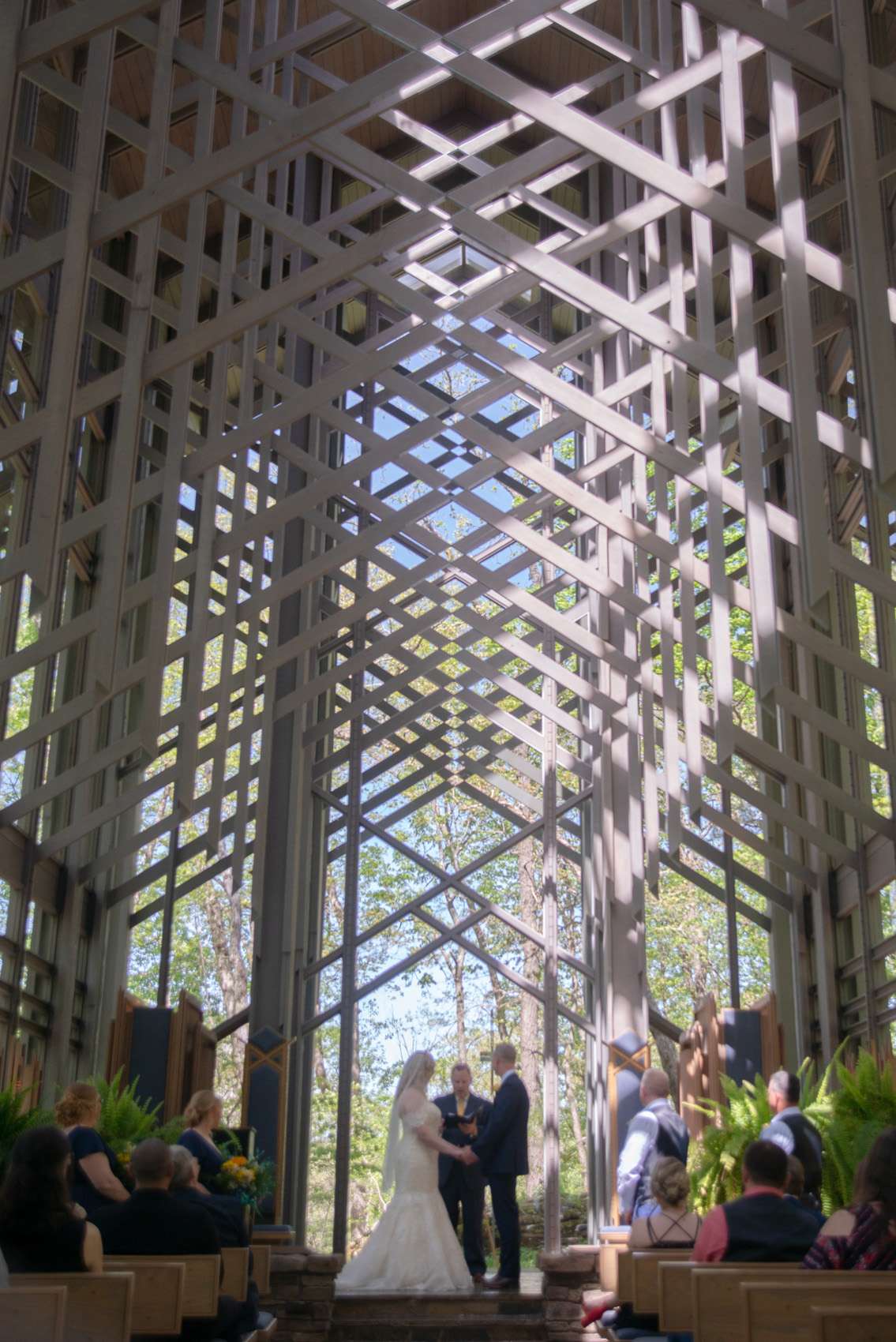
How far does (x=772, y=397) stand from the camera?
6809 mm

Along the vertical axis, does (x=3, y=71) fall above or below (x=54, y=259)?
above

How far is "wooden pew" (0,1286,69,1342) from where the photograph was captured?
3.26 metres

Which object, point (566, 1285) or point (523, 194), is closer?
point (523, 194)

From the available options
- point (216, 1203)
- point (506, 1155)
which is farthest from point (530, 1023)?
point (216, 1203)

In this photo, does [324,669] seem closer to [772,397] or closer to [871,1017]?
[871,1017]

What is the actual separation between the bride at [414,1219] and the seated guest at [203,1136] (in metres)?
2.33

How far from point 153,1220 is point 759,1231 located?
1.90 m

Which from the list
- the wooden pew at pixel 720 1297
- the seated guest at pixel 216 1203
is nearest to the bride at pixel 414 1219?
the seated guest at pixel 216 1203

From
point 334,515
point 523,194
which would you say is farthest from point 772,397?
point 334,515

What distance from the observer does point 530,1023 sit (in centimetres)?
2052

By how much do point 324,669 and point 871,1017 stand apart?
6.39 meters

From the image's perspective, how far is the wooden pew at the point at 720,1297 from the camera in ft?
12.2

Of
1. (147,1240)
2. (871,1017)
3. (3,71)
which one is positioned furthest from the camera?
(871,1017)

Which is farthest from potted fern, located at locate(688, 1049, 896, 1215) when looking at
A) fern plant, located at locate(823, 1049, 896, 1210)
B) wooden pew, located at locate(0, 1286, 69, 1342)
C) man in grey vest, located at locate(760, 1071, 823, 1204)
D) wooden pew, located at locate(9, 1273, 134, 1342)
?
wooden pew, located at locate(0, 1286, 69, 1342)
